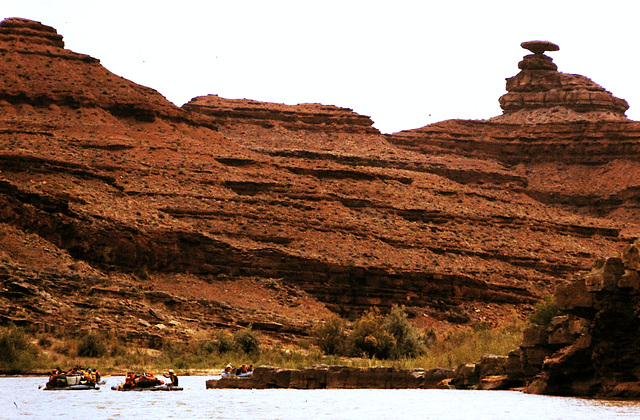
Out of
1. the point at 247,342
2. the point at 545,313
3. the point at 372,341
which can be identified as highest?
the point at 545,313

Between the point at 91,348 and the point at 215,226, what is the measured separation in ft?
83.5

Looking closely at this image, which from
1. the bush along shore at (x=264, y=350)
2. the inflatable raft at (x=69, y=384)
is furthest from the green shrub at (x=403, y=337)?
the inflatable raft at (x=69, y=384)

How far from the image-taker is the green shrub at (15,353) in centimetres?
5150

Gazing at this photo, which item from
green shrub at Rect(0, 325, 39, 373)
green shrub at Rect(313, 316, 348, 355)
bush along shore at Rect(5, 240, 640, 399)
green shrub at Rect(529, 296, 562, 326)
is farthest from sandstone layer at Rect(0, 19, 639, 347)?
green shrub at Rect(529, 296, 562, 326)

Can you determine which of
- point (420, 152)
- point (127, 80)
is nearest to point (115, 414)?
point (127, 80)

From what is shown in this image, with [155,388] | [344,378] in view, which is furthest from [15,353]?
[344,378]

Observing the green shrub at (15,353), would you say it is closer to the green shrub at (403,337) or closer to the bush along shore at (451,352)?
the bush along shore at (451,352)

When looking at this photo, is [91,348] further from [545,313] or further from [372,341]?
[545,313]

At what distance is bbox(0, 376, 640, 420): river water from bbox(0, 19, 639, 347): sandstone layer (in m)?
16.5

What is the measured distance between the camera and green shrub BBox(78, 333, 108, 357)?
5575 cm

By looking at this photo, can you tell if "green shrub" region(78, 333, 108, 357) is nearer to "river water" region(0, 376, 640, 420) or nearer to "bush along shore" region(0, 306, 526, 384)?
"bush along shore" region(0, 306, 526, 384)

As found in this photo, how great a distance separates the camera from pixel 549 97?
152m

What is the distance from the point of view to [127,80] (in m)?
105

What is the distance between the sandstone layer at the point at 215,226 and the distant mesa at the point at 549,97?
1146 inches
